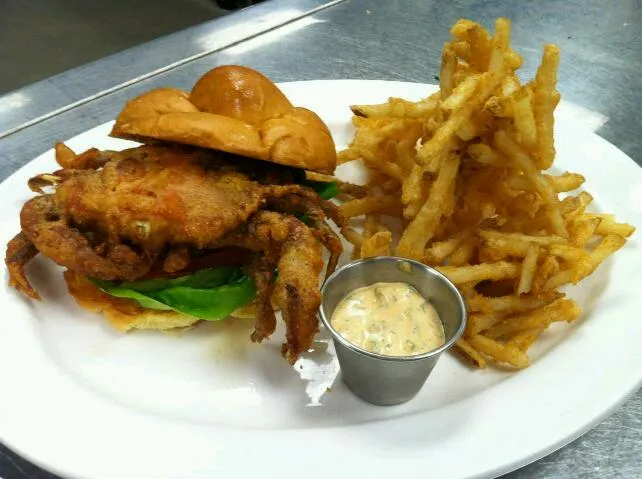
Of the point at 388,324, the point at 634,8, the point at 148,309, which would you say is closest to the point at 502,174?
the point at 388,324

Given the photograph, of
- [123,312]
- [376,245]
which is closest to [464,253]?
[376,245]

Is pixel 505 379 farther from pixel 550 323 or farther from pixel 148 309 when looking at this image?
pixel 148 309

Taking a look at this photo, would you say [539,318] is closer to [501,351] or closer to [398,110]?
[501,351]

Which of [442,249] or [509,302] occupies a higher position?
[442,249]

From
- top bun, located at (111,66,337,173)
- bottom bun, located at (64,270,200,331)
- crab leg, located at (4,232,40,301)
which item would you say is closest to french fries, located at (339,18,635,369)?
top bun, located at (111,66,337,173)

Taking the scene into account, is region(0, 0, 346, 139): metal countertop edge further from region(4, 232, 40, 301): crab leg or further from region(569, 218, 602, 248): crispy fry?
region(569, 218, 602, 248): crispy fry

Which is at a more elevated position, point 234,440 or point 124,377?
point 234,440
